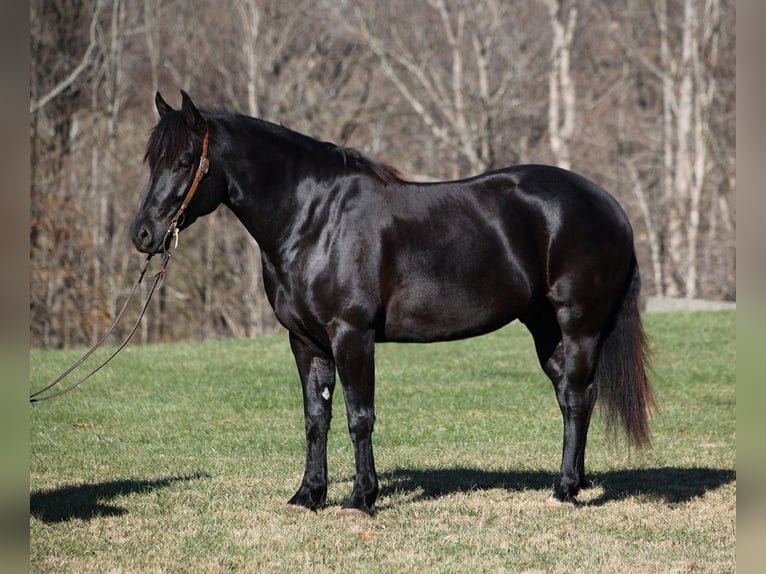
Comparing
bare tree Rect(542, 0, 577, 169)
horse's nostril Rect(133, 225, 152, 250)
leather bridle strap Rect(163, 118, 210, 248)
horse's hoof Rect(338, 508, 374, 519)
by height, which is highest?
bare tree Rect(542, 0, 577, 169)

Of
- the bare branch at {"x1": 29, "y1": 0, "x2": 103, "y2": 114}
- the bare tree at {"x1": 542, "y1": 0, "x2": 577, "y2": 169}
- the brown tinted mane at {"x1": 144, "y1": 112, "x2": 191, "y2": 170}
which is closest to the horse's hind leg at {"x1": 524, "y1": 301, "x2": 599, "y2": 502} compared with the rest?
the brown tinted mane at {"x1": 144, "y1": 112, "x2": 191, "y2": 170}

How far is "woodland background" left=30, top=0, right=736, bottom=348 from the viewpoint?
806 inches

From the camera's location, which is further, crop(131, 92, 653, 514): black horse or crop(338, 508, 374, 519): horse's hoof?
Answer: crop(338, 508, 374, 519): horse's hoof

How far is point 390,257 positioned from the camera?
557 centimetres

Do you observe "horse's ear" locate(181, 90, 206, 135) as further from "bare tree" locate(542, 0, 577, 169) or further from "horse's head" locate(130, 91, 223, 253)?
"bare tree" locate(542, 0, 577, 169)

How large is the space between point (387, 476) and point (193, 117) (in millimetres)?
2905

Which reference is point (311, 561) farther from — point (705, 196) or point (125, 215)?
point (705, 196)

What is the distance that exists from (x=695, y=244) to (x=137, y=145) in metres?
12.7

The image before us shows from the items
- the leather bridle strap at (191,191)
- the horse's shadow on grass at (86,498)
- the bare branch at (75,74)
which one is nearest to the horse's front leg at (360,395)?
the leather bridle strap at (191,191)

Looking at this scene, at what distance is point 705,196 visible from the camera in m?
25.3

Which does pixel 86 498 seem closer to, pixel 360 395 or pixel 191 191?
pixel 360 395

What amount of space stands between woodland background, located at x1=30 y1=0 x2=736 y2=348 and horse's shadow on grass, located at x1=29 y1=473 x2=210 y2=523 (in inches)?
523

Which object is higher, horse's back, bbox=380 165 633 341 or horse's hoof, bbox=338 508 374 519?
horse's back, bbox=380 165 633 341
